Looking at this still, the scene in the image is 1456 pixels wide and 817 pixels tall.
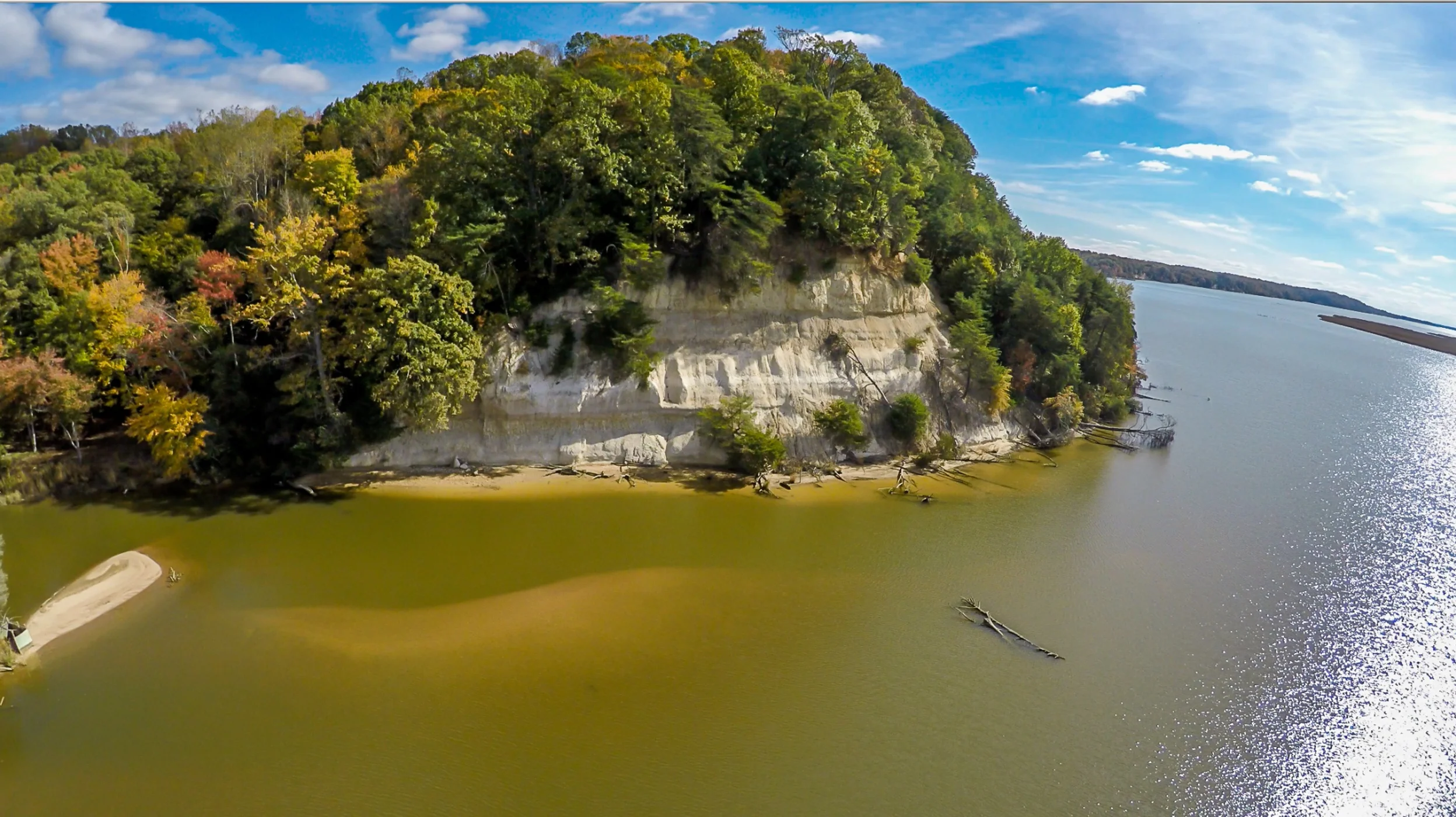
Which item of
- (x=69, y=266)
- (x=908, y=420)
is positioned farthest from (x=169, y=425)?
(x=908, y=420)

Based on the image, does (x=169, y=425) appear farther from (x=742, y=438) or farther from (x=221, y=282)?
(x=742, y=438)

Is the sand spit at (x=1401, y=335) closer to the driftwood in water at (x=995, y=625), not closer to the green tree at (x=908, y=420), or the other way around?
the green tree at (x=908, y=420)

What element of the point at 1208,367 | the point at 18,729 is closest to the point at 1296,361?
the point at 1208,367

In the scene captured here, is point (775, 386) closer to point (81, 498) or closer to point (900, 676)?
point (900, 676)

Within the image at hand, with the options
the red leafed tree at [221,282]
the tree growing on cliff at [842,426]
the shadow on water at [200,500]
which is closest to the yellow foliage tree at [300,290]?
the red leafed tree at [221,282]

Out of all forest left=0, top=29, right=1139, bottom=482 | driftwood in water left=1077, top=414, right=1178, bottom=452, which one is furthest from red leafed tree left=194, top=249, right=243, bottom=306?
driftwood in water left=1077, top=414, right=1178, bottom=452

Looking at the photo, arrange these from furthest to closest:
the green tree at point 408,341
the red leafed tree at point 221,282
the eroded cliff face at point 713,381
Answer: the eroded cliff face at point 713,381 < the red leafed tree at point 221,282 < the green tree at point 408,341
